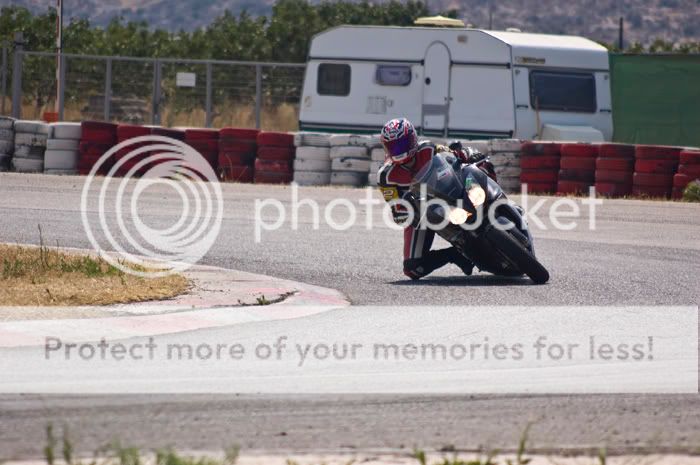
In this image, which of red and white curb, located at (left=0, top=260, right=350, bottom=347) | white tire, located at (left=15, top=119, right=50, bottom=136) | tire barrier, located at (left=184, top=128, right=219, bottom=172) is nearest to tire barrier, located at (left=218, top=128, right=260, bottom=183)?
tire barrier, located at (left=184, top=128, right=219, bottom=172)

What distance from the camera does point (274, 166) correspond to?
22.2 meters

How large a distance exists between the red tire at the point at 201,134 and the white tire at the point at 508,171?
16.5 feet

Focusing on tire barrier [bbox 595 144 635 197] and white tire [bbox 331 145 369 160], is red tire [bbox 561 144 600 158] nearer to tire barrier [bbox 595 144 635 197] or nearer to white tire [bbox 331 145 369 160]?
tire barrier [bbox 595 144 635 197]

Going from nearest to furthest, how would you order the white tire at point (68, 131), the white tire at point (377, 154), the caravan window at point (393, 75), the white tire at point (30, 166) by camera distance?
the white tire at point (377, 154) → the white tire at point (68, 131) → the white tire at point (30, 166) → the caravan window at point (393, 75)

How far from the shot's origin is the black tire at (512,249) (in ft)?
35.2

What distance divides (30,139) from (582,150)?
32.8 feet

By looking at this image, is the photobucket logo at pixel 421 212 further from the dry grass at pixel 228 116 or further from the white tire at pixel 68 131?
the dry grass at pixel 228 116

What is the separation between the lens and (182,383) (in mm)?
6852

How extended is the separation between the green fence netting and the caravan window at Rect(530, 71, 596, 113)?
3.60 metres

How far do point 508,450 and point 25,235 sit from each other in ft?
32.6

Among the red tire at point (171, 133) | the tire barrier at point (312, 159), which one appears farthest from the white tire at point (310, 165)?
the red tire at point (171, 133)

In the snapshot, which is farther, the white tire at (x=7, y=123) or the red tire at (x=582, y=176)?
the white tire at (x=7, y=123)

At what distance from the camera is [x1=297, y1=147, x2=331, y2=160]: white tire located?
22156mm

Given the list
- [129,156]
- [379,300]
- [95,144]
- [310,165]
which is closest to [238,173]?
[310,165]
